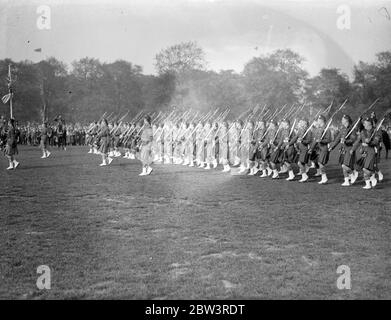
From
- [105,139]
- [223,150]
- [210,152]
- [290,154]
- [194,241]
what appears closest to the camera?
[194,241]

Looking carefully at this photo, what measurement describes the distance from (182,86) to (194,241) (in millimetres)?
44764

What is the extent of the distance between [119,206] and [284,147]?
762 cm

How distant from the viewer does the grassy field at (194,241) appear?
5355 millimetres

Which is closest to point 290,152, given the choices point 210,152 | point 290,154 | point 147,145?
point 290,154

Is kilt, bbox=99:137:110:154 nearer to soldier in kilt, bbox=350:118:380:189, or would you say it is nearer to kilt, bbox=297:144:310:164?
kilt, bbox=297:144:310:164

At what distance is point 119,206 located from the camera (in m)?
10.5

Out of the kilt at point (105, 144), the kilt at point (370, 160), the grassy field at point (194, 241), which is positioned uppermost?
the kilt at point (105, 144)

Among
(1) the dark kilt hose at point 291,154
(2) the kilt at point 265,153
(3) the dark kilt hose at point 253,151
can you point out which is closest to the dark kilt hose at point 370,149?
(1) the dark kilt hose at point 291,154

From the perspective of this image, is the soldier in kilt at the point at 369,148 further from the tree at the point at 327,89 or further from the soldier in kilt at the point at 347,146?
the tree at the point at 327,89

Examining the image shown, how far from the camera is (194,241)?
7.38m

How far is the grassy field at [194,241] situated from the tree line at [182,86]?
35.5 m

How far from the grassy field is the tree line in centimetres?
3549

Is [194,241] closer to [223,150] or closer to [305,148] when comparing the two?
[305,148]

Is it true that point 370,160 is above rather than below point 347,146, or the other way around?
below
